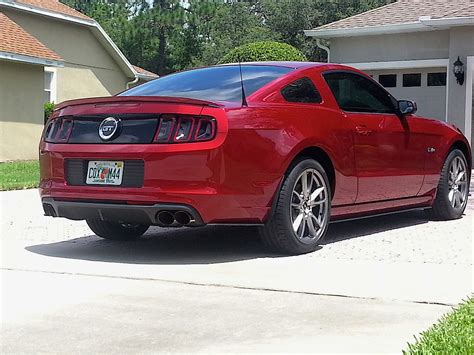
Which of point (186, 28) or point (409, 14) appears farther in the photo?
point (186, 28)

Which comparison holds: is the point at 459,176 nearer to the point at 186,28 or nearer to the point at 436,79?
the point at 436,79

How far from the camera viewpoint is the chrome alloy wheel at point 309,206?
607 centimetres

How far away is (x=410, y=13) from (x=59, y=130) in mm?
13880

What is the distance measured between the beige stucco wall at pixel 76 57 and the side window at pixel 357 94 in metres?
16.3

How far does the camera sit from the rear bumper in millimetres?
5523

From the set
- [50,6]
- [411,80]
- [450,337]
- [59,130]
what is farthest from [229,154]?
[50,6]

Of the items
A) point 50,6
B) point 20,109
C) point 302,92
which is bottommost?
point 20,109

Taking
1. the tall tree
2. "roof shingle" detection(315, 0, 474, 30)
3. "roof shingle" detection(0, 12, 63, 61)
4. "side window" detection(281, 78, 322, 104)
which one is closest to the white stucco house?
"roof shingle" detection(315, 0, 474, 30)

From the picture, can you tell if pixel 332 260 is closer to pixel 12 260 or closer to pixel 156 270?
pixel 156 270

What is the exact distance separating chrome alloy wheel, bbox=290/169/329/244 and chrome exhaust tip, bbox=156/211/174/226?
3.16 ft

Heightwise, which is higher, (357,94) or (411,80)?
(411,80)

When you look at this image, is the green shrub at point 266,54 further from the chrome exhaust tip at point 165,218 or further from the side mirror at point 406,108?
the chrome exhaust tip at point 165,218

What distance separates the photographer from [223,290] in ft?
15.9

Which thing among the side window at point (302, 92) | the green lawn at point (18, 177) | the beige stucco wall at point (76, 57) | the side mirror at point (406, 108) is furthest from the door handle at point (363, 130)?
the beige stucco wall at point (76, 57)
